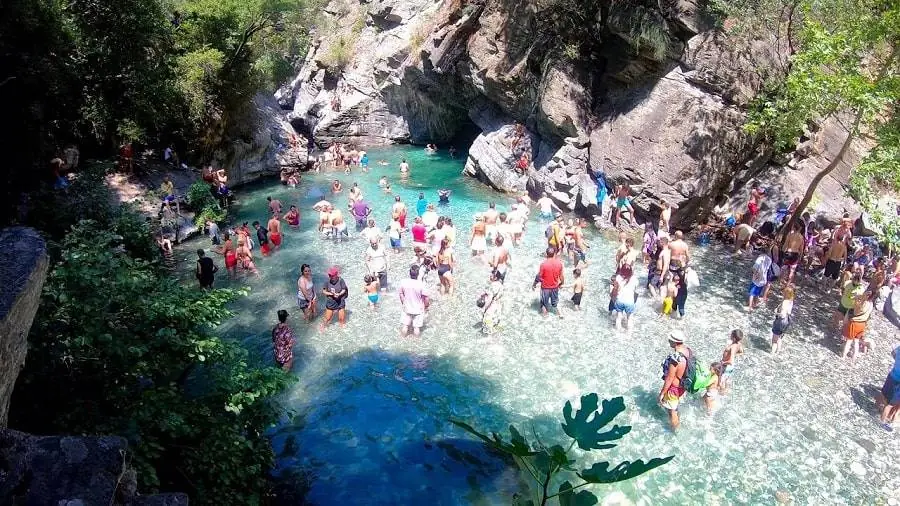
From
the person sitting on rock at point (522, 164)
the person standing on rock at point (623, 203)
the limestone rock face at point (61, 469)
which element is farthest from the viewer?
the person sitting on rock at point (522, 164)

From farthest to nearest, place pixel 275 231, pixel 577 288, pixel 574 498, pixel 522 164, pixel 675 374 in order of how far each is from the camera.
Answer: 1. pixel 522 164
2. pixel 275 231
3. pixel 577 288
4. pixel 675 374
5. pixel 574 498

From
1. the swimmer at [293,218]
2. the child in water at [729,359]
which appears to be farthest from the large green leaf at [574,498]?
the swimmer at [293,218]

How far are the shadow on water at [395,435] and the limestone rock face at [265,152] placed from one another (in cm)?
1603

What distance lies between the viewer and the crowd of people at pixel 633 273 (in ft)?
31.5

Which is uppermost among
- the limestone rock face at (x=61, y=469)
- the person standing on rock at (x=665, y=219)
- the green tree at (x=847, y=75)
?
the green tree at (x=847, y=75)

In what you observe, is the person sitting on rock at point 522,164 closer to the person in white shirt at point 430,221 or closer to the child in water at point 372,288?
the person in white shirt at point 430,221

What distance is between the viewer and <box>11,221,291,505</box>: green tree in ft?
18.2

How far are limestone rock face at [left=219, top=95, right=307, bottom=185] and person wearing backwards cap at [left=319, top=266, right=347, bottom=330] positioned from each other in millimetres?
14166

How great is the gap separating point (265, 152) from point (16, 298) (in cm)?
2359

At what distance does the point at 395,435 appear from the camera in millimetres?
8883

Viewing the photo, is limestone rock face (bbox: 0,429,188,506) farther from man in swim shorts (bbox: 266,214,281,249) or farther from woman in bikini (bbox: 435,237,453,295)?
man in swim shorts (bbox: 266,214,281,249)

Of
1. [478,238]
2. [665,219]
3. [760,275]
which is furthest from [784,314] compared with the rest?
[478,238]

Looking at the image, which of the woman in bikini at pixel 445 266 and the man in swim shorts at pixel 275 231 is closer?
the woman in bikini at pixel 445 266

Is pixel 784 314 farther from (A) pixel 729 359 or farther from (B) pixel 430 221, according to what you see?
(B) pixel 430 221
